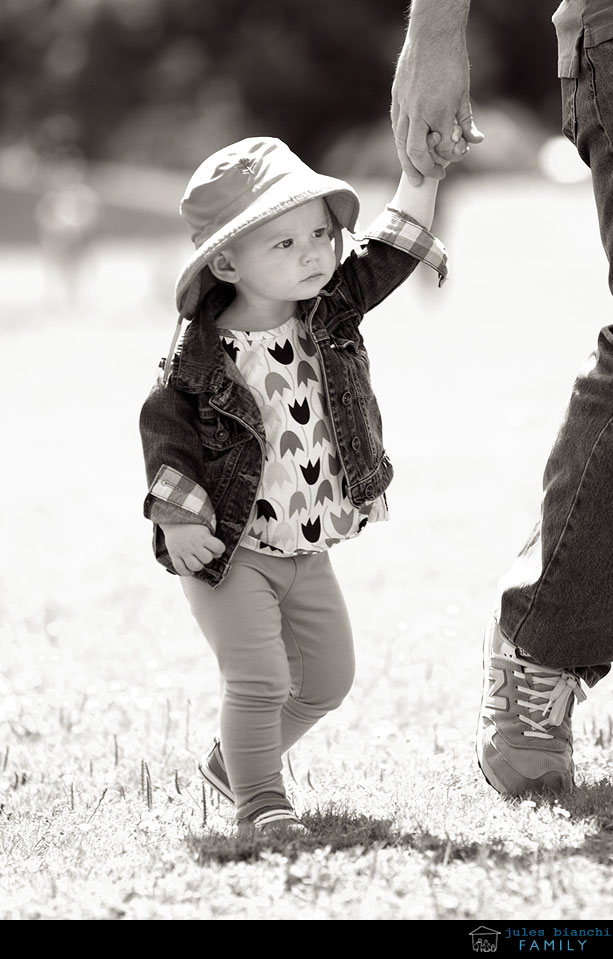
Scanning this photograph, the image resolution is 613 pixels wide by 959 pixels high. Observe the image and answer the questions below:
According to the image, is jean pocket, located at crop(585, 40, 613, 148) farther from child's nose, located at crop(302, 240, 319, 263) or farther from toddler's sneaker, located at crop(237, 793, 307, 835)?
toddler's sneaker, located at crop(237, 793, 307, 835)

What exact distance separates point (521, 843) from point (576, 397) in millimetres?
1015

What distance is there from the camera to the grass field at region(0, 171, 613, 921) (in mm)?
2789

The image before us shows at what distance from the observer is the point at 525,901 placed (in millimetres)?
2664

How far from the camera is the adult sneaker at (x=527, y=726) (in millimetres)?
3396

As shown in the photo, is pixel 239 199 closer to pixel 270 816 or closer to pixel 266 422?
pixel 266 422

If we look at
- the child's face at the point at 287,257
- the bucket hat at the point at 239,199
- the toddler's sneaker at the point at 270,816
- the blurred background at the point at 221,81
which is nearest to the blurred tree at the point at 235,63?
the blurred background at the point at 221,81

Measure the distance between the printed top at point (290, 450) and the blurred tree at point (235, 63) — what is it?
22.9m

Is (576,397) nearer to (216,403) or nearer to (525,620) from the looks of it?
(525,620)

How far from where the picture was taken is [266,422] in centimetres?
326

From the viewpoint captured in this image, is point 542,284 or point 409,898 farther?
point 542,284
